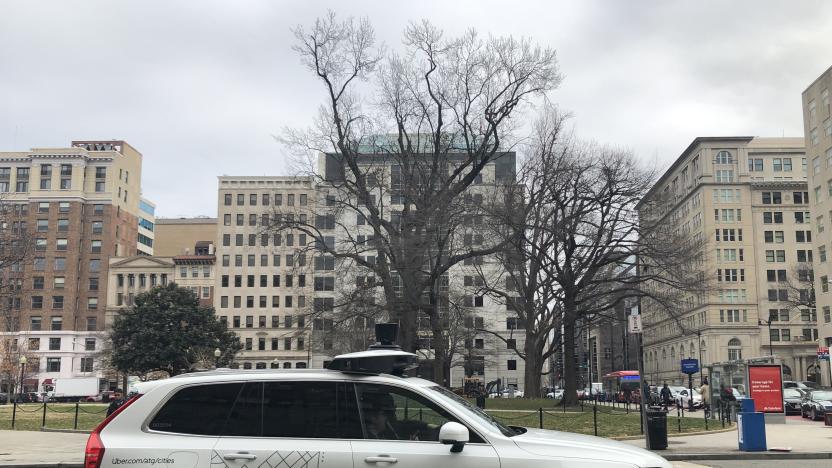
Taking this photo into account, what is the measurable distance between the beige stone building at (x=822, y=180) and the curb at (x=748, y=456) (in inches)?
2463

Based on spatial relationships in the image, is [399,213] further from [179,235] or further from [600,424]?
[179,235]

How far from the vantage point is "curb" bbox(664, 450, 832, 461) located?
1716 cm

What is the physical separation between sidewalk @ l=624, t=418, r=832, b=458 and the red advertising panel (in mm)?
3767

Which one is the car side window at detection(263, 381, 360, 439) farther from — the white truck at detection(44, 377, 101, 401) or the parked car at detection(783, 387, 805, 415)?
the white truck at detection(44, 377, 101, 401)

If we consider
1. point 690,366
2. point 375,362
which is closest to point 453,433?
point 375,362

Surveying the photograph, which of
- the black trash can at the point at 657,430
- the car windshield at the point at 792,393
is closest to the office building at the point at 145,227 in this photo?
the car windshield at the point at 792,393

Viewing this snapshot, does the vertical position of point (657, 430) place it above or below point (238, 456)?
below

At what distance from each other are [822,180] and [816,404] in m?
48.8

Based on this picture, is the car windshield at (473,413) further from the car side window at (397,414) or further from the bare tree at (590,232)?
the bare tree at (590,232)

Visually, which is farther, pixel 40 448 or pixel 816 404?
pixel 816 404

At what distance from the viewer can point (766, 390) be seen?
1179 inches

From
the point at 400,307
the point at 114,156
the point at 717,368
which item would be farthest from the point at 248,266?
the point at 717,368

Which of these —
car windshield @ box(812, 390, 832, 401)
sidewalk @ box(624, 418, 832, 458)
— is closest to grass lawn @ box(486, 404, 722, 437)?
sidewalk @ box(624, 418, 832, 458)

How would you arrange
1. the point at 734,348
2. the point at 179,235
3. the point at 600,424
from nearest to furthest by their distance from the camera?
the point at 600,424 → the point at 734,348 → the point at 179,235
